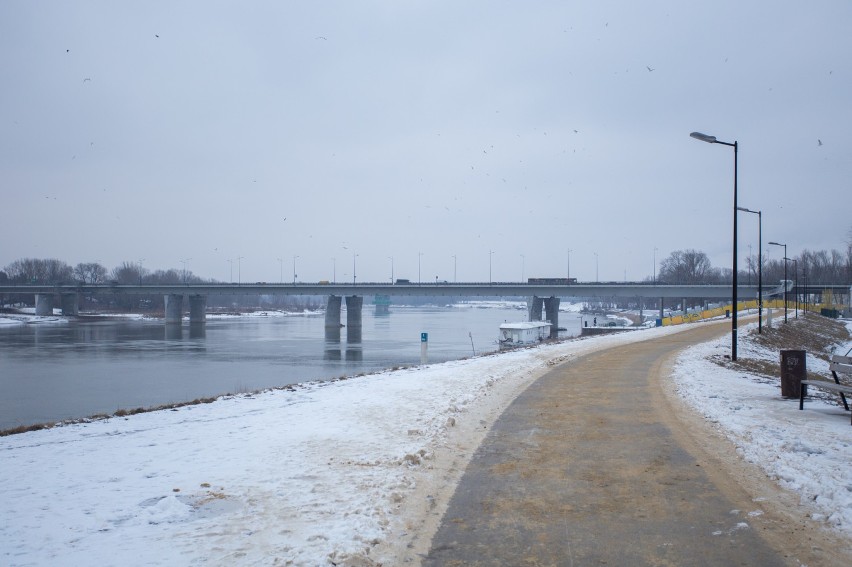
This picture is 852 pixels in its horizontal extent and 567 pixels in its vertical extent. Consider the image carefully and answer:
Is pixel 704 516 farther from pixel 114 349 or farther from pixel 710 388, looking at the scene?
pixel 114 349

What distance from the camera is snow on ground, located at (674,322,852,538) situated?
6.07 m

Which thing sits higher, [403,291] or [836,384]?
[403,291]

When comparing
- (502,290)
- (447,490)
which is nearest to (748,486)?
(447,490)

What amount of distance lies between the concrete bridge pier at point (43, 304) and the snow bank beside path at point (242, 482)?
12974 cm

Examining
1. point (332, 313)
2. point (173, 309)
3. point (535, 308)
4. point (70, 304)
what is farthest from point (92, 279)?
point (535, 308)

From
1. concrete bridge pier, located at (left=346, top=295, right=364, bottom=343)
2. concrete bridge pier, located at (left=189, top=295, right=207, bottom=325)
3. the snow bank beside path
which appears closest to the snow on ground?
the snow bank beside path

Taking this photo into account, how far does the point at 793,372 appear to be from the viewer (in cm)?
1175

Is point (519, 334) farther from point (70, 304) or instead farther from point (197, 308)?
point (70, 304)

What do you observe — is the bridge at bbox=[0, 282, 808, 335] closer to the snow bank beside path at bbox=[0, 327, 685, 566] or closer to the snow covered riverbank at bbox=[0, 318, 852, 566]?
the snow covered riverbank at bbox=[0, 318, 852, 566]

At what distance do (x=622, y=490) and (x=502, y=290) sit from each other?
→ 8476 cm

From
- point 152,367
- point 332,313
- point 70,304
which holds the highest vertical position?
point 70,304

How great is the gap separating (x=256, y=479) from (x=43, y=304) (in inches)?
5413

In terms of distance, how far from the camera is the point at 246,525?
18.0 ft

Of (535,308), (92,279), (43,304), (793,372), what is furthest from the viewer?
(92,279)
